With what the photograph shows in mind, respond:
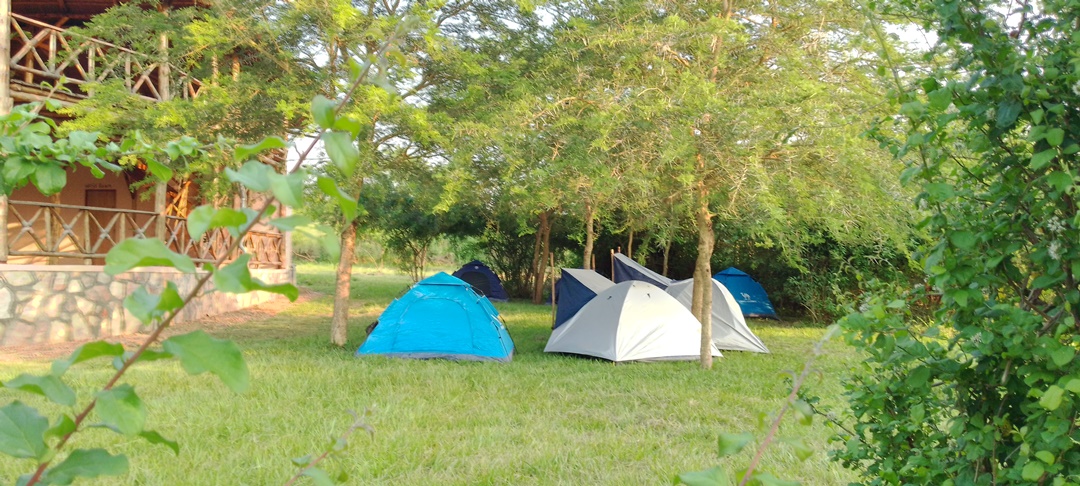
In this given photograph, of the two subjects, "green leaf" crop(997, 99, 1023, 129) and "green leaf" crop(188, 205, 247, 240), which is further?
"green leaf" crop(997, 99, 1023, 129)

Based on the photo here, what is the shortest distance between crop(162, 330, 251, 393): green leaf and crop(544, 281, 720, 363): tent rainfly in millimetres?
7575

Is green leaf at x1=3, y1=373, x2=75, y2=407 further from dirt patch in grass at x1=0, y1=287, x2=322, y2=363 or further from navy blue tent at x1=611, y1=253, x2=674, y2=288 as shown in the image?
navy blue tent at x1=611, y1=253, x2=674, y2=288

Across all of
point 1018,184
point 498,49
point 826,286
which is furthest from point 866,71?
point 826,286

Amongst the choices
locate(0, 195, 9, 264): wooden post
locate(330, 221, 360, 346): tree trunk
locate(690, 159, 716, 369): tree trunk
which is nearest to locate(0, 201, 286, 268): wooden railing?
locate(0, 195, 9, 264): wooden post

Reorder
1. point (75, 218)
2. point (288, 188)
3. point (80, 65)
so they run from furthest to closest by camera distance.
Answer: point (75, 218) → point (80, 65) → point (288, 188)

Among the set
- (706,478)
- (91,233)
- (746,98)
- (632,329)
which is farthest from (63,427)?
(91,233)

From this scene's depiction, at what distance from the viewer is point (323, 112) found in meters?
0.56

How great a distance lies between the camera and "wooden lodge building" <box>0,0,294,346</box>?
7.52 m

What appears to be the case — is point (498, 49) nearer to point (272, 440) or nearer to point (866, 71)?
point (866, 71)

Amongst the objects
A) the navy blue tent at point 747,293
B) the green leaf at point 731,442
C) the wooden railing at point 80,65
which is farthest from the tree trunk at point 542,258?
the green leaf at point 731,442

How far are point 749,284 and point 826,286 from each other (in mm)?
1419

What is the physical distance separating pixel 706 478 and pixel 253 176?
50cm

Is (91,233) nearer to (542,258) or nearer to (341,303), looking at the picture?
(341,303)

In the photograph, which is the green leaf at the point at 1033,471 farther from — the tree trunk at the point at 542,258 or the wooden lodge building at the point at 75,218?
the tree trunk at the point at 542,258
